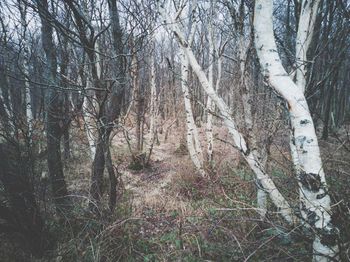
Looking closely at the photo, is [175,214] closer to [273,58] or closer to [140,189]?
[140,189]

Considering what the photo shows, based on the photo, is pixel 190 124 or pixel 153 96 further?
pixel 153 96

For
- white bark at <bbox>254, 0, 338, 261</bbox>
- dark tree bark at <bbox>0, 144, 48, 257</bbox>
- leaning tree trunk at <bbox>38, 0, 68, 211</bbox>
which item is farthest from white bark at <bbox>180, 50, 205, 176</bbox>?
white bark at <bbox>254, 0, 338, 261</bbox>

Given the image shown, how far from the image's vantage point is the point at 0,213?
9.84 ft

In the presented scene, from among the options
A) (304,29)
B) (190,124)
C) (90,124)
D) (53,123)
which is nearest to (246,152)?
(304,29)

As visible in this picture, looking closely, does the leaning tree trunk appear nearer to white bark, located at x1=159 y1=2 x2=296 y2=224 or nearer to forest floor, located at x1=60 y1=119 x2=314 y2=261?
forest floor, located at x1=60 y1=119 x2=314 y2=261

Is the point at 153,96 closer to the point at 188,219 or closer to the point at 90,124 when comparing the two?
the point at 90,124

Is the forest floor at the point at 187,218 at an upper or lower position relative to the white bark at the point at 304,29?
lower

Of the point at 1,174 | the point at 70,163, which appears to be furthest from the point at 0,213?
the point at 70,163

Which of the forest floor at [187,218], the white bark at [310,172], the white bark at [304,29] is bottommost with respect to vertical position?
the forest floor at [187,218]

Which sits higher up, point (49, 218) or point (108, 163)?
point (108, 163)

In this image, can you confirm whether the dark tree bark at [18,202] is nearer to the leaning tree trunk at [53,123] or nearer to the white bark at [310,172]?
the leaning tree trunk at [53,123]

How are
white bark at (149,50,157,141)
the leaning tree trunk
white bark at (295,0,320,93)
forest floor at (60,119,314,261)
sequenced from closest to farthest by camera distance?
1. forest floor at (60,119,314,261)
2. white bark at (295,0,320,93)
3. the leaning tree trunk
4. white bark at (149,50,157,141)

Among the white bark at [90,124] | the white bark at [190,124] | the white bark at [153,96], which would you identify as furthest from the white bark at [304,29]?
the white bark at [153,96]

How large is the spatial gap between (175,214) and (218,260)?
1636 mm
